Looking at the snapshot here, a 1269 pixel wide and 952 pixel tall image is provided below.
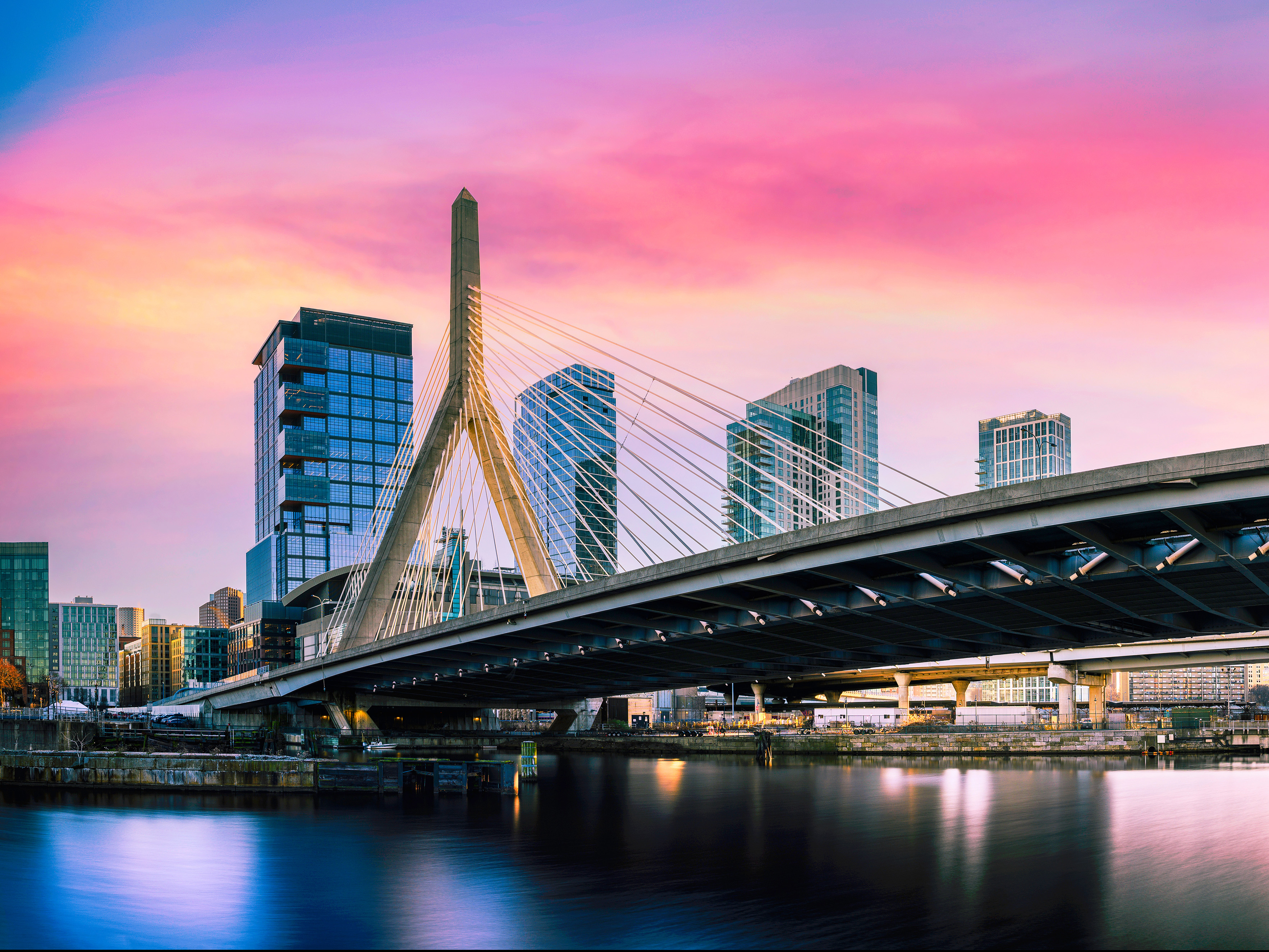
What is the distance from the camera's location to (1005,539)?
27.8 meters

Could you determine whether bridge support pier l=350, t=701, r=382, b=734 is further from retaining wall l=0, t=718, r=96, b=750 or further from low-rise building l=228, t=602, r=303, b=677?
low-rise building l=228, t=602, r=303, b=677

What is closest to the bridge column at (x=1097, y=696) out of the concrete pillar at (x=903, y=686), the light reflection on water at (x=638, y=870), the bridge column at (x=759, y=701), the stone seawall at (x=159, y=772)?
the concrete pillar at (x=903, y=686)

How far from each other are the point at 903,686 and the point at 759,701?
2305 centimetres

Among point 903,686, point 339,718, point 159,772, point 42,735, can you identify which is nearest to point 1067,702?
point 903,686

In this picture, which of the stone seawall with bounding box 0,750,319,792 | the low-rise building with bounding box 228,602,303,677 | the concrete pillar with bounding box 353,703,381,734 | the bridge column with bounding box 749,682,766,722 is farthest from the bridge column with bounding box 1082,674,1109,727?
the low-rise building with bounding box 228,602,303,677

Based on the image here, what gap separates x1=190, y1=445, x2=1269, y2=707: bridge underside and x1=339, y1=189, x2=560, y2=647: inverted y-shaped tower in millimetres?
5510

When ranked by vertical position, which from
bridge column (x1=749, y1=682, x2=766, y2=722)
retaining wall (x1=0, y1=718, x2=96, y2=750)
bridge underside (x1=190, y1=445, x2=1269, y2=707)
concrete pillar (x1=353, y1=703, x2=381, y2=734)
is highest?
bridge underside (x1=190, y1=445, x2=1269, y2=707)

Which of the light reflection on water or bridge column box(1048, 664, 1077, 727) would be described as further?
bridge column box(1048, 664, 1077, 727)

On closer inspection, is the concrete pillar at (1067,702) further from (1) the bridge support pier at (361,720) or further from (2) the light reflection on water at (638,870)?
(1) the bridge support pier at (361,720)

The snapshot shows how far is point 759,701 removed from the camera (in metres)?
135

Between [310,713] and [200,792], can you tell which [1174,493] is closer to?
[200,792]

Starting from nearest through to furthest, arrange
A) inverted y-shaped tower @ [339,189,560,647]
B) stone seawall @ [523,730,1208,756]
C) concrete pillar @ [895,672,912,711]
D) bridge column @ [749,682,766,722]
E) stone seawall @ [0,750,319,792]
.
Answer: stone seawall @ [0,750,319,792]
inverted y-shaped tower @ [339,189,560,647]
stone seawall @ [523,730,1208,756]
concrete pillar @ [895,672,912,711]
bridge column @ [749,682,766,722]

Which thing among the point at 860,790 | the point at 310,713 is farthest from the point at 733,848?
the point at 310,713

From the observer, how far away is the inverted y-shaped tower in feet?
184
